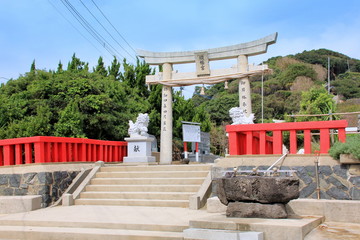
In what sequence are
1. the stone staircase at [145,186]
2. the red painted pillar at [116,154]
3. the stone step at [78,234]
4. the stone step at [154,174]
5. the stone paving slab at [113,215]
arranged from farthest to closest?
the red painted pillar at [116,154]
the stone step at [154,174]
the stone staircase at [145,186]
the stone paving slab at [113,215]
the stone step at [78,234]

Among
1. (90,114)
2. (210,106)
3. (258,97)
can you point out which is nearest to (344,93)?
(258,97)

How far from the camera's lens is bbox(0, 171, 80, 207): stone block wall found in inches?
333

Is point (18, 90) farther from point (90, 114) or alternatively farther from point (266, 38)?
point (266, 38)

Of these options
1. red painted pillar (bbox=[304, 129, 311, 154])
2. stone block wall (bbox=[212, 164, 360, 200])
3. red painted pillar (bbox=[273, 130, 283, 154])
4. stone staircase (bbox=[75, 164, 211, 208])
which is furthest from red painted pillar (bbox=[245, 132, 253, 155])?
stone staircase (bbox=[75, 164, 211, 208])

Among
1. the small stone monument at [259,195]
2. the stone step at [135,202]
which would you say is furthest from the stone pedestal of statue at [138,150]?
the small stone monument at [259,195]

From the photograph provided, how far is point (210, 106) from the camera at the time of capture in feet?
119

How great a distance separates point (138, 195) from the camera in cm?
842

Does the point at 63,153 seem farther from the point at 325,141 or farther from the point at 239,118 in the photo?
the point at 325,141

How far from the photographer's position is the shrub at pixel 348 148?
642 centimetres

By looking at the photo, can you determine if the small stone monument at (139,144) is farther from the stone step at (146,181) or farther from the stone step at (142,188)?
the stone step at (142,188)

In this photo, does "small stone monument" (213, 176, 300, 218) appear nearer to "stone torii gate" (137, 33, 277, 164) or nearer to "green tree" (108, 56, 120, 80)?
"stone torii gate" (137, 33, 277, 164)

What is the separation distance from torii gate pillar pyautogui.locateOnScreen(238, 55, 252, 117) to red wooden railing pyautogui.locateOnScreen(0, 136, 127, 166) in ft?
18.4

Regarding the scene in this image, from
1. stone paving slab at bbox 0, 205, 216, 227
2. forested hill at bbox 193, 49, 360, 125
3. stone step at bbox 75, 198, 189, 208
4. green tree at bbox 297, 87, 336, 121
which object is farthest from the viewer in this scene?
forested hill at bbox 193, 49, 360, 125

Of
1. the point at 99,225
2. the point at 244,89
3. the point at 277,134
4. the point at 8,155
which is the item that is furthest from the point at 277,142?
the point at 244,89
